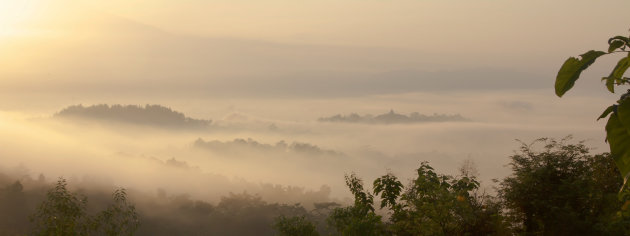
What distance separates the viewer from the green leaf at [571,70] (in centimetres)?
310

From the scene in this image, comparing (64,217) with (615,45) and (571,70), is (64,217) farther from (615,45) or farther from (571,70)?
(615,45)

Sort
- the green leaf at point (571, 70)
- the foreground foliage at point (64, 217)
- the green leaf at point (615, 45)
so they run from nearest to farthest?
the green leaf at point (615, 45)
the green leaf at point (571, 70)
the foreground foliage at point (64, 217)

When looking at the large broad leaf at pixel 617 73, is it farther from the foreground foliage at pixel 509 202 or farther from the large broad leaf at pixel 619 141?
the foreground foliage at pixel 509 202

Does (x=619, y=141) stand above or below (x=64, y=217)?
above

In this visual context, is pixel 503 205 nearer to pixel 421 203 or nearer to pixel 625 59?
pixel 421 203

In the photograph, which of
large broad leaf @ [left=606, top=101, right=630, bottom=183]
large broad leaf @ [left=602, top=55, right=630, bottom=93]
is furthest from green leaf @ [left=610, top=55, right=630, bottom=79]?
large broad leaf @ [left=606, top=101, right=630, bottom=183]

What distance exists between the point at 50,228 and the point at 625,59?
28.3 meters

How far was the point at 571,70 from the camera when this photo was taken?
319 cm

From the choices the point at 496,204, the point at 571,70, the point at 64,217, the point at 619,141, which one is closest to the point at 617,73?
the point at 571,70

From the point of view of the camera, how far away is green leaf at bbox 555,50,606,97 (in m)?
3.10

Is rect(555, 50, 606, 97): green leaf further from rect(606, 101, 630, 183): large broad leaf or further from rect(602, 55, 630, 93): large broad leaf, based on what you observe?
rect(606, 101, 630, 183): large broad leaf

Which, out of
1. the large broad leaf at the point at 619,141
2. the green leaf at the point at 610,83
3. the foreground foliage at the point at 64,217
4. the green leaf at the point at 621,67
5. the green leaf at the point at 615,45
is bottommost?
the foreground foliage at the point at 64,217

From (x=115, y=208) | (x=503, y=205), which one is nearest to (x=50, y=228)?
(x=115, y=208)

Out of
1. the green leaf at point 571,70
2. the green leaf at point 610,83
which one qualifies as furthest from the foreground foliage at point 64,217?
the green leaf at point 610,83
